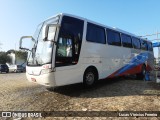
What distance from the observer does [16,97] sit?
24.3 ft

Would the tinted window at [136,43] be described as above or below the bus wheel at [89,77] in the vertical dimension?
above

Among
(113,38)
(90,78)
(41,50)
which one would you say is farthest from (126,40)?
(41,50)

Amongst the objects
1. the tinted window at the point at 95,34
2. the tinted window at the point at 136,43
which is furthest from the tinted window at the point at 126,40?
the tinted window at the point at 95,34

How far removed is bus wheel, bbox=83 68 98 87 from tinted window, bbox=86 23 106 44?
1505 millimetres

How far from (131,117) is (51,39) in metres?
4.06

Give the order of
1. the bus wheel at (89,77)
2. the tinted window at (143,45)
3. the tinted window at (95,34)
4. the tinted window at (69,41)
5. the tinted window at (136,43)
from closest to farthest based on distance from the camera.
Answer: the tinted window at (69,41)
the bus wheel at (89,77)
the tinted window at (95,34)
the tinted window at (136,43)
the tinted window at (143,45)

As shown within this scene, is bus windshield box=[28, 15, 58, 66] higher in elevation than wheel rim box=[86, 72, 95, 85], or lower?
higher

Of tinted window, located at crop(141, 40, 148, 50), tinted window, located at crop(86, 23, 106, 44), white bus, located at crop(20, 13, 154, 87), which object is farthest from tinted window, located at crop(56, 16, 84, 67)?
tinted window, located at crop(141, 40, 148, 50)

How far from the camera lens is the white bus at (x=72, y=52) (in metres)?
6.80

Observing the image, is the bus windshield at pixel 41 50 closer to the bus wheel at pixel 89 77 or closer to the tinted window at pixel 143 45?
the bus wheel at pixel 89 77

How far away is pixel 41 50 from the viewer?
24.1ft

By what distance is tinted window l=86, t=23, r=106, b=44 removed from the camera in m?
8.53

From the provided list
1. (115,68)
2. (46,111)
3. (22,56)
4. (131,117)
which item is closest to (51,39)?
(46,111)

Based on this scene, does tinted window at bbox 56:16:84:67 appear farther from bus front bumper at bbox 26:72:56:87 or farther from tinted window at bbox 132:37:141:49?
tinted window at bbox 132:37:141:49
